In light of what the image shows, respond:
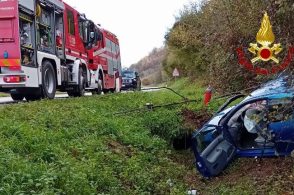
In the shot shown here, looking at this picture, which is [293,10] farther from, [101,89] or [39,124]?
[101,89]

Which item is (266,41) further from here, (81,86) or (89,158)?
(81,86)

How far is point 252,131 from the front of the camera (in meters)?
8.40

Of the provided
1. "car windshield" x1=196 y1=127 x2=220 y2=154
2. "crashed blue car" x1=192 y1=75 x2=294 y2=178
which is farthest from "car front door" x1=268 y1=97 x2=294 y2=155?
"car windshield" x1=196 y1=127 x2=220 y2=154

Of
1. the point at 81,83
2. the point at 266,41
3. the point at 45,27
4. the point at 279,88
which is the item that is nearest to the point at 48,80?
the point at 45,27

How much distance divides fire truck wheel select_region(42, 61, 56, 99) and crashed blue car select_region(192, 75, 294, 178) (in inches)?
207

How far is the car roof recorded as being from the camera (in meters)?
7.56

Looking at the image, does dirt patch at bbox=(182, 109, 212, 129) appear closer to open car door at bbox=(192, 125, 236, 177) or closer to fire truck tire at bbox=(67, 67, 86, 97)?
fire truck tire at bbox=(67, 67, 86, 97)

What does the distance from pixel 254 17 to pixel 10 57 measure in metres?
6.34

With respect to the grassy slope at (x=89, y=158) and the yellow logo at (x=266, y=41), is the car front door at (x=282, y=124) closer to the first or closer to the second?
the grassy slope at (x=89, y=158)

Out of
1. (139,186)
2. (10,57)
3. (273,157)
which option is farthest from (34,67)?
(273,157)

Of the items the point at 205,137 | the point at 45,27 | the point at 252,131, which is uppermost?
the point at 45,27

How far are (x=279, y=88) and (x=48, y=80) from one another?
7357mm

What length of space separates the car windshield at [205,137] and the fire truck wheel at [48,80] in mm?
5219

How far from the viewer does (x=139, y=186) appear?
24.6 feet
